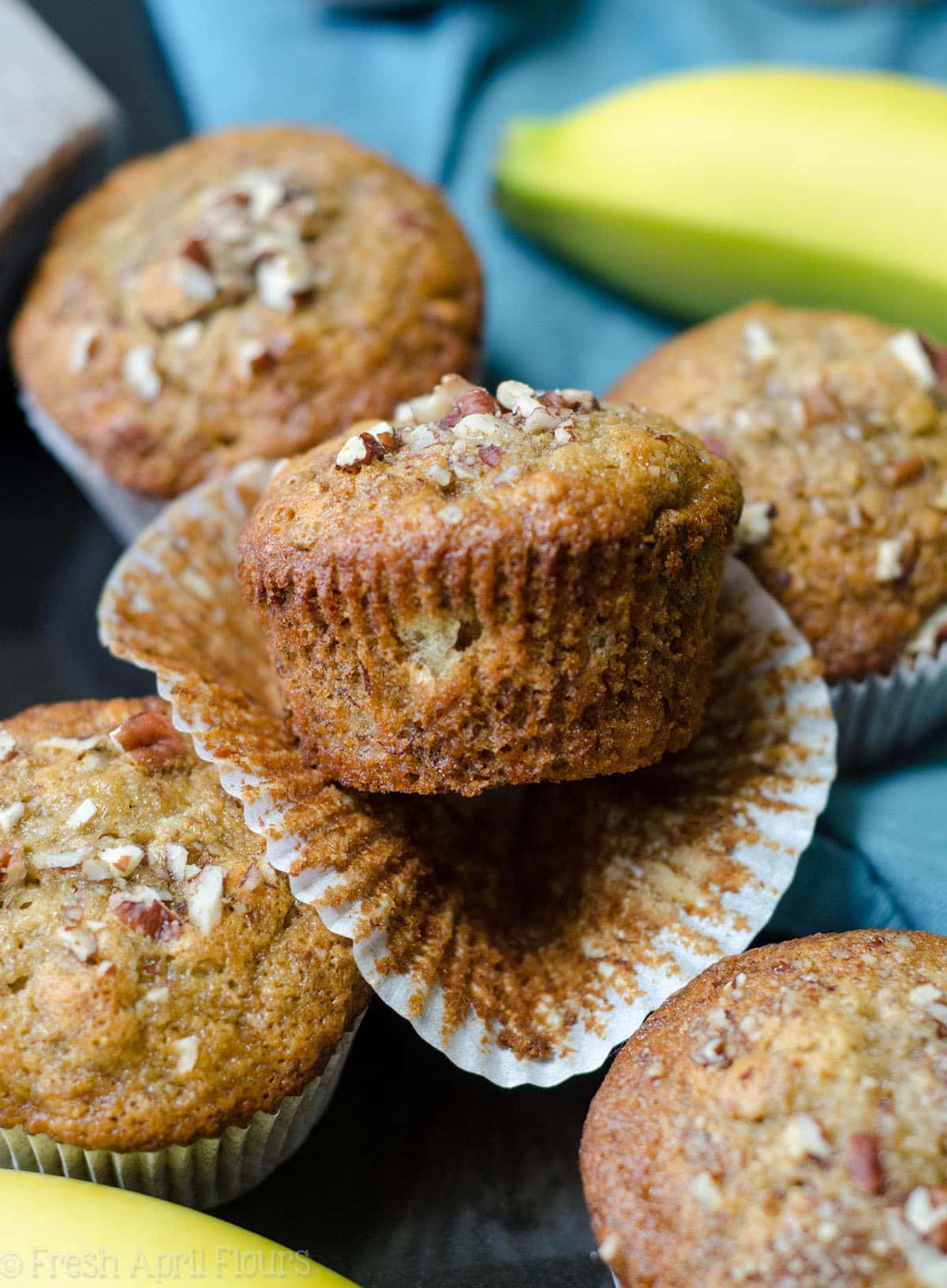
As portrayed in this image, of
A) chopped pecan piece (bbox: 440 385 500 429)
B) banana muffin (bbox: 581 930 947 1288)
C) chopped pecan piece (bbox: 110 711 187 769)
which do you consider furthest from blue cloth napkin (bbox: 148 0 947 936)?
banana muffin (bbox: 581 930 947 1288)

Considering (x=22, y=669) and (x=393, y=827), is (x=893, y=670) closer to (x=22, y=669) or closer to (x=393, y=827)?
(x=393, y=827)

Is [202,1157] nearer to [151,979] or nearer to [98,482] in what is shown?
[151,979]

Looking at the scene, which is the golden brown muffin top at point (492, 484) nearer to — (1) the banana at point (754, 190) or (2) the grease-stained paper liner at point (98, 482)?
(2) the grease-stained paper liner at point (98, 482)

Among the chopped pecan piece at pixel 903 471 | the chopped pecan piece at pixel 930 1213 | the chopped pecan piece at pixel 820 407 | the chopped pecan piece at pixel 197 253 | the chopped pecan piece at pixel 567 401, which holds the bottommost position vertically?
the chopped pecan piece at pixel 930 1213

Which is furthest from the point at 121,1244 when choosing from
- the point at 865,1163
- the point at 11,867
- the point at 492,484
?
the point at 492,484

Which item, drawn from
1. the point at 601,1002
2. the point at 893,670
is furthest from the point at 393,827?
the point at 893,670

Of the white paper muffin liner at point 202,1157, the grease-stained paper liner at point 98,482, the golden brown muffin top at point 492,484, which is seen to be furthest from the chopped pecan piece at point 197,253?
the white paper muffin liner at point 202,1157

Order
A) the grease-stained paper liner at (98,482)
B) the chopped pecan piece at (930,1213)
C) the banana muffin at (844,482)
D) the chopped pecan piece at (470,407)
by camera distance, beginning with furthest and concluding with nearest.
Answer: the grease-stained paper liner at (98,482), the banana muffin at (844,482), the chopped pecan piece at (470,407), the chopped pecan piece at (930,1213)

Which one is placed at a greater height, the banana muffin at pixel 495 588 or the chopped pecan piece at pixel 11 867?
the banana muffin at pixel 495 588
